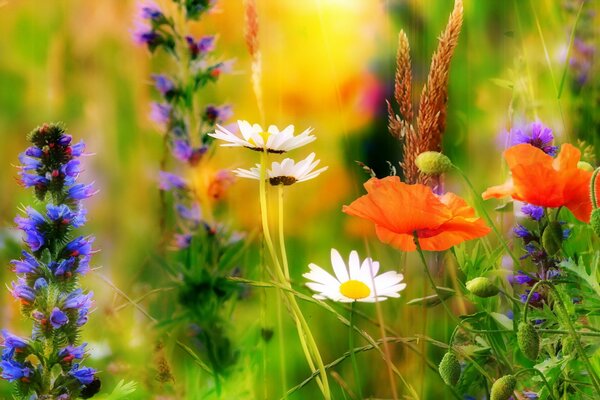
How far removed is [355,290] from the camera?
2.69 ft

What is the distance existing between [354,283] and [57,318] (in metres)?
0.28

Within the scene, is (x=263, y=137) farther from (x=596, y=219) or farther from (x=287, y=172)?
(x=596, y=219)

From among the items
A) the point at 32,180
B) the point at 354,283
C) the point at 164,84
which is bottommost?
the point at 354,283

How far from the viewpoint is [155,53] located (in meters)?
0.89

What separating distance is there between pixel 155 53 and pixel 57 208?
23cm

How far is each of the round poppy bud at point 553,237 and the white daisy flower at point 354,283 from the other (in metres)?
0.14

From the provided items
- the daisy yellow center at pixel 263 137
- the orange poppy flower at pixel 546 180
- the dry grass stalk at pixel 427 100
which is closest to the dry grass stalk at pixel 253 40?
the daisy yellow center at pixel 263 137

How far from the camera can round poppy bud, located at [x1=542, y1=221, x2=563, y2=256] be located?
761 millimetres

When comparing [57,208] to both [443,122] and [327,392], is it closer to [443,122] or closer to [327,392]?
[327,392]

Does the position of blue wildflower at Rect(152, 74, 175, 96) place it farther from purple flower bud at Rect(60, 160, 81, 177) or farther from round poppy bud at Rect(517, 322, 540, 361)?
round poppy bud at Rect(517, 322, 540, 361)

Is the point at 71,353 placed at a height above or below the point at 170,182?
below

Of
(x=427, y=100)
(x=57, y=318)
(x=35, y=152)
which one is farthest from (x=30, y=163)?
(x=427, y=100)

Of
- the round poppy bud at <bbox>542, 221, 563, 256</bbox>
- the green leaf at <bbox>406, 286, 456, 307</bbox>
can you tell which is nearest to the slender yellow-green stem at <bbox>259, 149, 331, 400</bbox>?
the green leaf at <bbox>406, 286, 456, 307</bbox>

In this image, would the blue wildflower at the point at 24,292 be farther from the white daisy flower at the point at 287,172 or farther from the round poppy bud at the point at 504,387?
the round poppy bud at the point at 504,387
